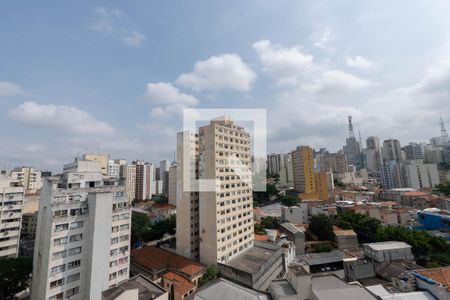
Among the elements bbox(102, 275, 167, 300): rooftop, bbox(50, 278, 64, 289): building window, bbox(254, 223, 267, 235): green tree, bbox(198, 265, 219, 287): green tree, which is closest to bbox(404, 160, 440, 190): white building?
bbox(254, 223, 267, 235): green tree

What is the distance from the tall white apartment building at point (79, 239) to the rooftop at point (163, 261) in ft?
6.52

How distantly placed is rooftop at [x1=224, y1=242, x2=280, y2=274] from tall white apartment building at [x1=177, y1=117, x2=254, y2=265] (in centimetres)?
45

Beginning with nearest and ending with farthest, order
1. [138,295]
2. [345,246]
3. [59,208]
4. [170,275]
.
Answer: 1. [138,295]
2. [59,208]
3. [170,275]
4. [345,246]

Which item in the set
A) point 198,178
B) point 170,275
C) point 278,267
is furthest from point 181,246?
point 278,267

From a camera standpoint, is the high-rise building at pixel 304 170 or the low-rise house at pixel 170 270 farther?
the high-rise building at pixel 304 170

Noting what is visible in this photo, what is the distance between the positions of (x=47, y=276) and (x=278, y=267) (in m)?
13.4

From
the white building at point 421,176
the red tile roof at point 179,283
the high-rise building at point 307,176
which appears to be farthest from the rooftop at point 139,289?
the white building at point 421,176

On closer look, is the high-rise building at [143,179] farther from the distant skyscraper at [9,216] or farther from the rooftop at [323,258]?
the rooftop at [323,258]

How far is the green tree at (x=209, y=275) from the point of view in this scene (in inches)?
531

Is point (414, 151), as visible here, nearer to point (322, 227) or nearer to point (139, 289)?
point (322, 227)

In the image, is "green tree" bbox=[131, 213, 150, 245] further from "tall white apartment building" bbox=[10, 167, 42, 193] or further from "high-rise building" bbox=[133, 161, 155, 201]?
"tall white apartment building" bbox=[10, 167, 42, 193]

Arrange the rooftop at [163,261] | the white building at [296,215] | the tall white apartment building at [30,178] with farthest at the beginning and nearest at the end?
1. the tall white apartment building at [30,178]
2. the white building at [296,215]
3. the rooftop at [163,261]

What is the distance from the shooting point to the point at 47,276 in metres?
10.6

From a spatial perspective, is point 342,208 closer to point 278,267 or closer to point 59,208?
point 278,267
